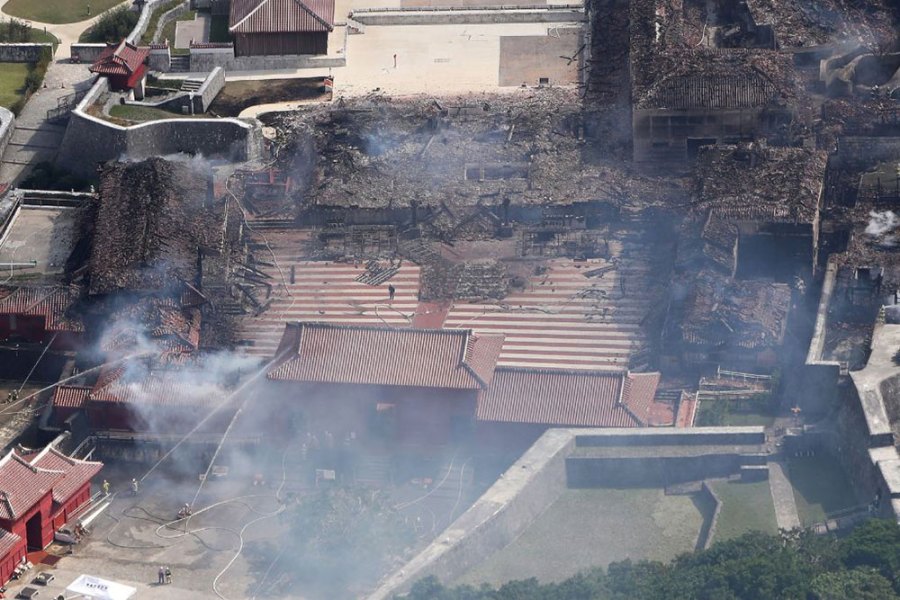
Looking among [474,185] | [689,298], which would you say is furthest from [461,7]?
[689,298]

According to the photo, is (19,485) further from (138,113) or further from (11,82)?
(11,82)

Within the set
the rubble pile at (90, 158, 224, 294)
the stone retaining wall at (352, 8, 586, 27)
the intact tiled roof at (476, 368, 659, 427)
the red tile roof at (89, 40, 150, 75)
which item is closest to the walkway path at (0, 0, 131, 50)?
the red tile roof at (89, 40, 150, 75)

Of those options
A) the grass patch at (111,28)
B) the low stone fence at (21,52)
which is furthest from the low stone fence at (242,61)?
the low stone fence at (21,52)

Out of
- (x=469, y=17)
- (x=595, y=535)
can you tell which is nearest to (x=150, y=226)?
(x=469, y=17)

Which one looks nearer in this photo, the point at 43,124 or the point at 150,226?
the point at 150,226

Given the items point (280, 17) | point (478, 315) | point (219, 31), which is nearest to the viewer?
point (478, 315)

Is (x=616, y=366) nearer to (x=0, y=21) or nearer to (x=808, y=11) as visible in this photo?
(x=808, y=11)
